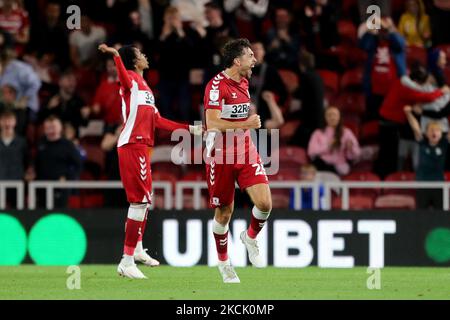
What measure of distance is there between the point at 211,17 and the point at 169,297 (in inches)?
363

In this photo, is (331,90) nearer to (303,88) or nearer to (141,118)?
(303,88)

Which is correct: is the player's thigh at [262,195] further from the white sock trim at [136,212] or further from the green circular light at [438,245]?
the green circular light at [438,245]

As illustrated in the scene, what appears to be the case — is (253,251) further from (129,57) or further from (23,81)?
(23,81)

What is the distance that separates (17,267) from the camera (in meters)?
16.3

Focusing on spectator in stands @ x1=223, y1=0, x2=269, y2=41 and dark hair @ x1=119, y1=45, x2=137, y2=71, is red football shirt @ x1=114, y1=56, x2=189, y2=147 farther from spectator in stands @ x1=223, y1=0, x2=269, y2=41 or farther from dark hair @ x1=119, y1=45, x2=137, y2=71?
spectator in stands @ x1=223, y1=0, x2=269, y2=41

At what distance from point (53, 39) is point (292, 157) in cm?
500

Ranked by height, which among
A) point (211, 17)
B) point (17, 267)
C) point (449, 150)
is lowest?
point (17, 267)

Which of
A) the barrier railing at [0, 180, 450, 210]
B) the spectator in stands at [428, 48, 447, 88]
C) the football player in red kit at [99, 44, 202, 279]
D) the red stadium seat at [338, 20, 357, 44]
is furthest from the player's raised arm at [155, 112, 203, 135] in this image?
the red stadium seat at [338, 20, 357, 44]

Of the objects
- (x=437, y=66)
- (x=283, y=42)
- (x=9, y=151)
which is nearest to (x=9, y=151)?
(x=9, y=151)

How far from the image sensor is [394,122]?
62.9 ft

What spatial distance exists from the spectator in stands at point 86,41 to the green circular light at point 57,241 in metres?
4.34

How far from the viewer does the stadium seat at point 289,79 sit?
19.9m
